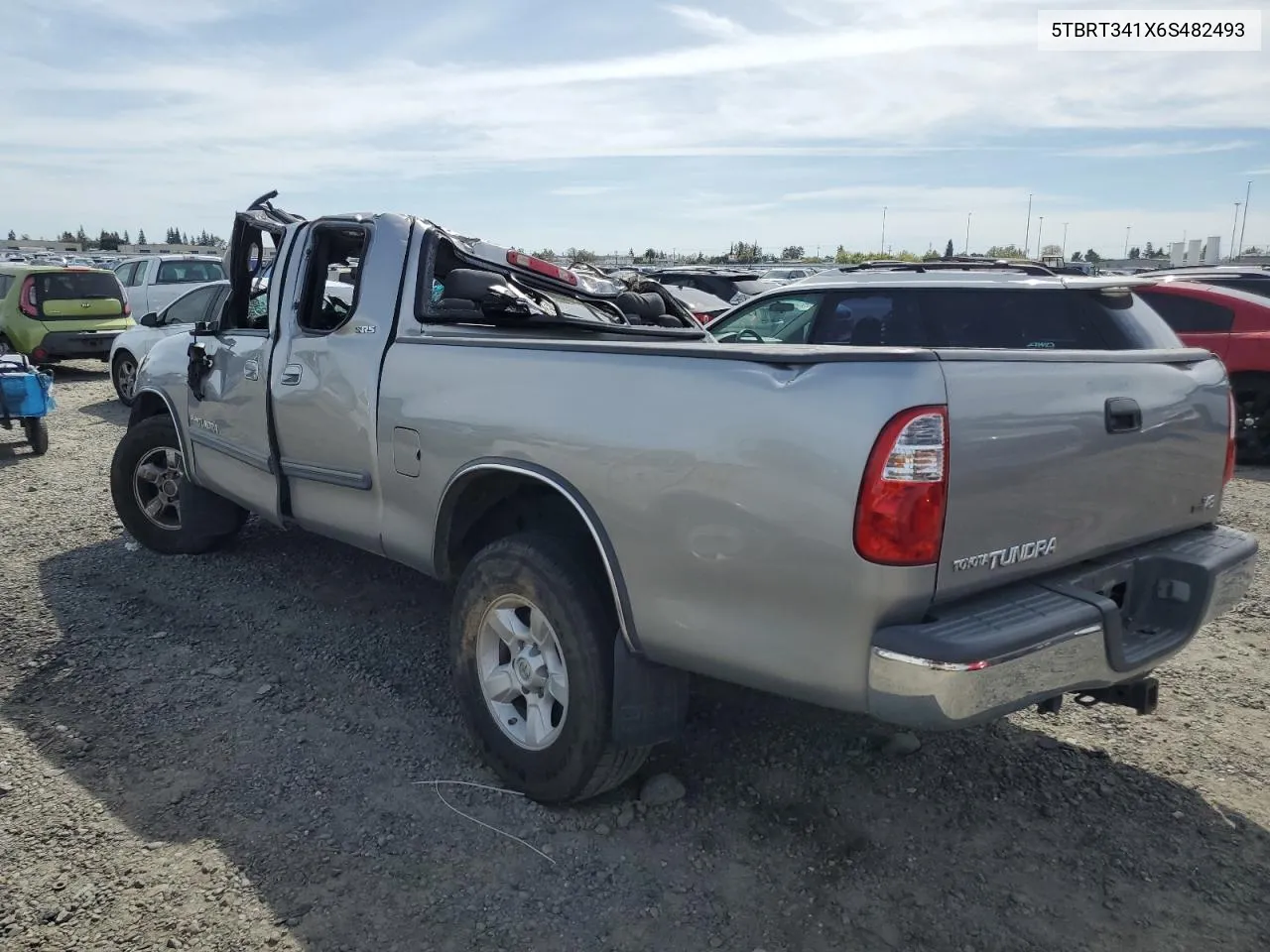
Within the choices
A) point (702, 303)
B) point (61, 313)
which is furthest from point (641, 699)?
point (61, 313)

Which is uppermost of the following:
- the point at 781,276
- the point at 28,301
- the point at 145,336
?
the point at 781,276

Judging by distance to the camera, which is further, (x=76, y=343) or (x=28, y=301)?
(x=76, y=343)

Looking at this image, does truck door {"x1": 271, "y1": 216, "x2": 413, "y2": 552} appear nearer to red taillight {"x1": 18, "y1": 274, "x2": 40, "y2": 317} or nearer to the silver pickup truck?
the silver pickup truck

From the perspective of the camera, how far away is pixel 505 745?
339 cm

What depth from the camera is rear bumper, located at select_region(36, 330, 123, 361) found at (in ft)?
46.2

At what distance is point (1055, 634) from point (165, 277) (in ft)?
57.3

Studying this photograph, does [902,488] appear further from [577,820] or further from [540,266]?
[540,266]

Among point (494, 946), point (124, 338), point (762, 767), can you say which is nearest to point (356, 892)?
point (494, 946)

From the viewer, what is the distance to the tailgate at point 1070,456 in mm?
2498

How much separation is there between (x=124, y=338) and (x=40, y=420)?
126 inches

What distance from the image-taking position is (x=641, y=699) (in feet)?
9.84

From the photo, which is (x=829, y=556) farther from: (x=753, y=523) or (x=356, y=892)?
(x=356, y=892)

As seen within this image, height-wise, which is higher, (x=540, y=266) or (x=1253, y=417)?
(x=540, y=266)

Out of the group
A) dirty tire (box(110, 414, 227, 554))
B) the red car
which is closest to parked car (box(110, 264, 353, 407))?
dirty tire (box(110, 414, 227, 554))
